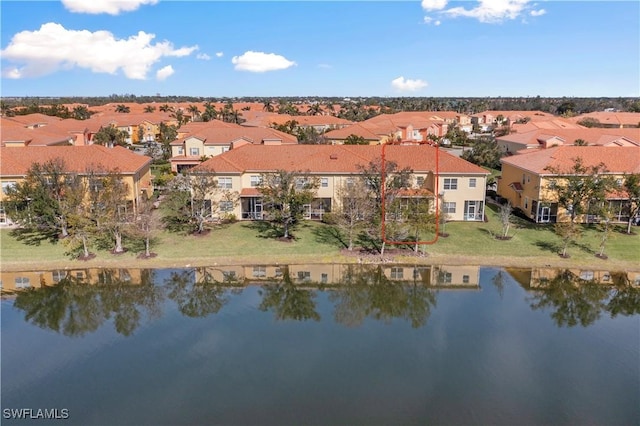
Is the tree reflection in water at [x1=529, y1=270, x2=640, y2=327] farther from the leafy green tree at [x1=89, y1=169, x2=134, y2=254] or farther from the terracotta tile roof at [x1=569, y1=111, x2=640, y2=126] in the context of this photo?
the terracotta tile roof at [x1=569, y1=111, x2=640, y2=126]

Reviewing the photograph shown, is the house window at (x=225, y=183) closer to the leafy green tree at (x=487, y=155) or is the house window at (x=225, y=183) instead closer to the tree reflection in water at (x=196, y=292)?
the tree reflection in water at (x=196, y=292)

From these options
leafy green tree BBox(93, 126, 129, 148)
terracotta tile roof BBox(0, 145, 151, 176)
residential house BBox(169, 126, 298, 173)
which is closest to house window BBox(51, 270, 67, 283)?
terracotta tile roof BBox(0, 145, 151, 176)

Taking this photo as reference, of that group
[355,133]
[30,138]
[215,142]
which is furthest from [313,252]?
[355,133]

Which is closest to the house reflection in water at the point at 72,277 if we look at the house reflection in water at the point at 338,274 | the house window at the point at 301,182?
the house reflection in water at the point at 338,274

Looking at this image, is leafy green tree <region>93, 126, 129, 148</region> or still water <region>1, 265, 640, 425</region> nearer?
still water <region>1, 265, 640, 425</region>

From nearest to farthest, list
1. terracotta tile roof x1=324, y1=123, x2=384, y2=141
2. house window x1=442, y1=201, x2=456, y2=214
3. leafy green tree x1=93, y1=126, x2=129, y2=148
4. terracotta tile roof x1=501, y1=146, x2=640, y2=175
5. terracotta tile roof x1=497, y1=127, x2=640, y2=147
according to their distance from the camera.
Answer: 1. terracotta tile roof x1=501, y1=146, x2=640, y2=175
2. house window x1=442, y1=201, x2=456, y2=214
3. terracotta tile roof x1=497, y1=127, x2=640, y2=147
4. leafy green tree x1=93, y1=126, x2=129, y2=148
5. terracotta tile roof x1=324, y1=123, x2=384, y2=141

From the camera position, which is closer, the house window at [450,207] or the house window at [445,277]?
the house window at [445,277]
